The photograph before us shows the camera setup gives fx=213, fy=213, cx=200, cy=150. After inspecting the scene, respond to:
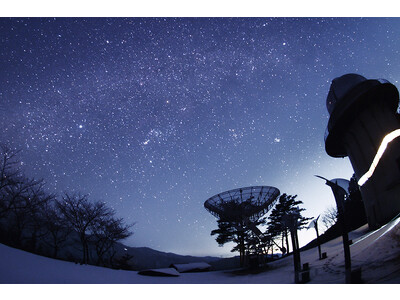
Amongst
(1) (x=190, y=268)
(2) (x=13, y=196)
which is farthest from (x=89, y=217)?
(1) (x=190, y=268)

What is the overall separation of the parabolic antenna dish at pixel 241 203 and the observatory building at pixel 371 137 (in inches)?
241

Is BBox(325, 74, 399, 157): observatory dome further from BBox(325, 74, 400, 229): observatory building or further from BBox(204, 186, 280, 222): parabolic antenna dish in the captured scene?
BBox(204, 186, 280, 222): parabolic antenna dish

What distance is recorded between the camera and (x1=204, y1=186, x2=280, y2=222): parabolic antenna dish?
17719 mm

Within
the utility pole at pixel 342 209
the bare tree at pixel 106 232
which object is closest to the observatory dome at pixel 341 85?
the utility pole at pixel 342 209

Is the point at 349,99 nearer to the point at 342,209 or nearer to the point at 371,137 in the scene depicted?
the point at 371,137

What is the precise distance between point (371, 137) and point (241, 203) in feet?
35.8

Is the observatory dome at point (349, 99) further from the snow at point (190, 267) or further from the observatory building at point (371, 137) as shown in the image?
the snow at point (190, 267)

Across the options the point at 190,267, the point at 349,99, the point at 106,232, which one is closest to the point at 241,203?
the point at 190,267

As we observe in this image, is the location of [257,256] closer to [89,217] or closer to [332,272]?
[332,272]

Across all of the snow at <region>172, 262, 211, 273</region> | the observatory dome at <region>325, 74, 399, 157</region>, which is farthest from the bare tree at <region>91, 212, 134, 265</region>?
the observatory dome at <region>325, 74, 399, 157</region>

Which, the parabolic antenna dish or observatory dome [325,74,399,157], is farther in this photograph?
the parabolic antenna dish

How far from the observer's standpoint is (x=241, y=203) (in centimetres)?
1792

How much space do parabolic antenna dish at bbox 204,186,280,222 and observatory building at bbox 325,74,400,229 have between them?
241 inches

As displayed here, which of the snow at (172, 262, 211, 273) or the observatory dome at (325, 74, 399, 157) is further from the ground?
the observatory dome at (325, 74, 399, 157)
